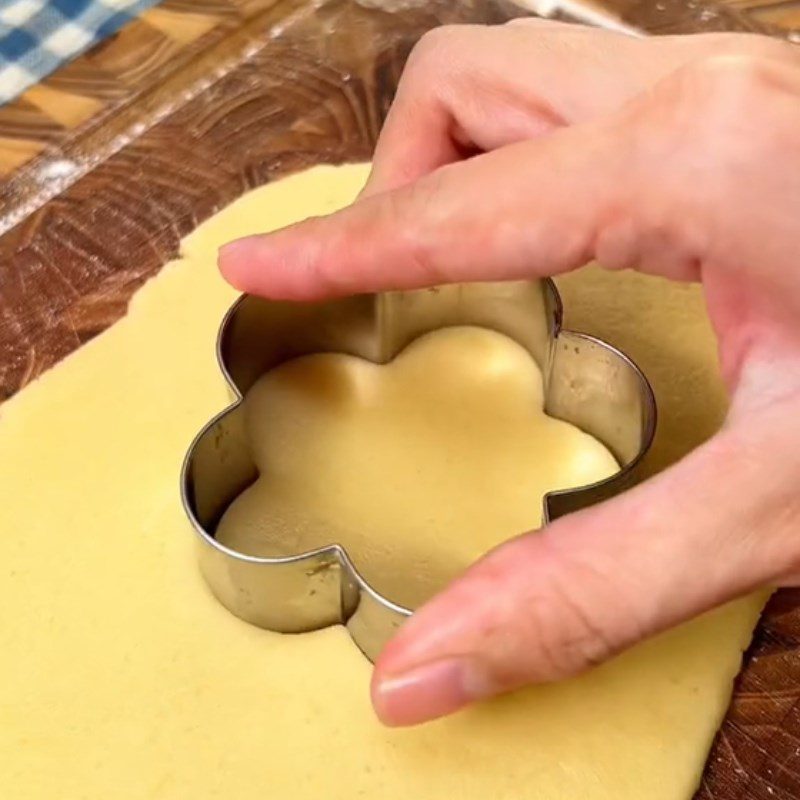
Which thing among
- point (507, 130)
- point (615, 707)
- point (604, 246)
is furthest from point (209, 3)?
point (615, 707)

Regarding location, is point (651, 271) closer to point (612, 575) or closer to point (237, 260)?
point (612, 575)

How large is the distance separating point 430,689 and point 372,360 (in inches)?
18.2

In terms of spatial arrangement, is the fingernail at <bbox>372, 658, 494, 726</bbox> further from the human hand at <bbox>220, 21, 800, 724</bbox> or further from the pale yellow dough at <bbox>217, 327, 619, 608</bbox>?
the pale yellow dough at <bbox>217, 327, 619, 608</bbox>

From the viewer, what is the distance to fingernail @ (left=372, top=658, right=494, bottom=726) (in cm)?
77

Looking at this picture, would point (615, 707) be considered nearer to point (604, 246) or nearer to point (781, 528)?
point (781, 528)

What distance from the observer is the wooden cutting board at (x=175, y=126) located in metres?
1.24

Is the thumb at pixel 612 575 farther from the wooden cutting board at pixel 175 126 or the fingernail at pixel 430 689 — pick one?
the wooden cutting board at pixel 175 126

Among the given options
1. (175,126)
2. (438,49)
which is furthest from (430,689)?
(175,126)

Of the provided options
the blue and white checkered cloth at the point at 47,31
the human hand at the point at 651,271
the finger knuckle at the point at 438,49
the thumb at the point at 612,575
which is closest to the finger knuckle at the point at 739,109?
the human hand at the point at 651,271

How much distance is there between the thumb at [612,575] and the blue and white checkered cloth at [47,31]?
1.12 metres

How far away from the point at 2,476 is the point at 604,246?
Result: 0.61m

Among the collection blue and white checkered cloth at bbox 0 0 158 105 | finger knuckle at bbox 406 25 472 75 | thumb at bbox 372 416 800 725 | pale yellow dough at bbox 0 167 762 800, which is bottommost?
pale yellow dough at bbox 0 167 762 800

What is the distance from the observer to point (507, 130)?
3.63ft

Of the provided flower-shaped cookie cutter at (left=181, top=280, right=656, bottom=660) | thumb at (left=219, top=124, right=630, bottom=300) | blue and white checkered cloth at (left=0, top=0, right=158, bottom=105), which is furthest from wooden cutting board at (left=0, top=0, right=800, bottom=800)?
thumb at (left=219, top=124, right=630, bottom=300)
